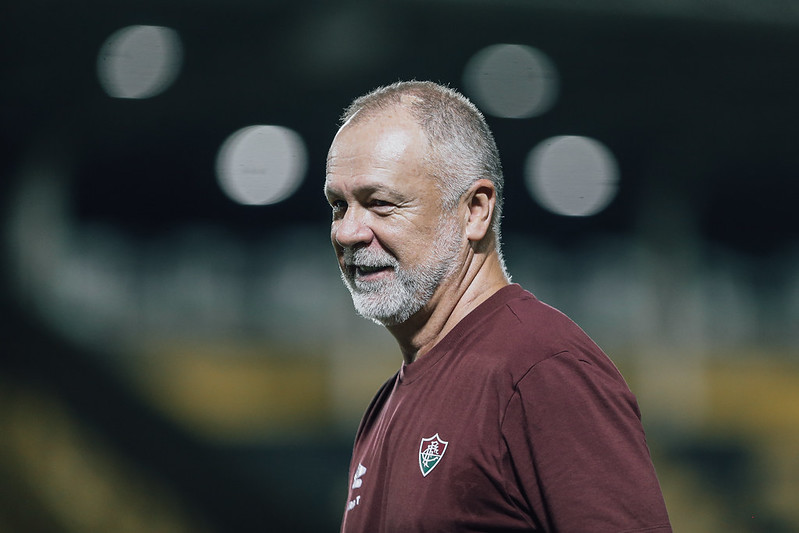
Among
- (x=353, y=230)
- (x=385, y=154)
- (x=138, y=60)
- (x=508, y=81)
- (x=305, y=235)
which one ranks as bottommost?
(x=305, y=235)

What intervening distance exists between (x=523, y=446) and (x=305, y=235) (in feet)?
9.16

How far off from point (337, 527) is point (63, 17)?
2.40 meters

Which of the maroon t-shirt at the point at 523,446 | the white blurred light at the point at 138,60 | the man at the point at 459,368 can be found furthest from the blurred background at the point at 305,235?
the maroon t-shirt at the point at 523,446

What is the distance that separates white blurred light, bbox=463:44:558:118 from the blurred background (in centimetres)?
1

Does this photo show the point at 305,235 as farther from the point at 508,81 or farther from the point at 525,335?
the point at 525,335

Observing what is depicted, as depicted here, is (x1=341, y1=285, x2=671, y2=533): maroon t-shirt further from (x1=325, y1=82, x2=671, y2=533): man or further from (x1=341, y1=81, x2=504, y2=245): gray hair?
(x1=341, y1=81, x2=504, y2=245): gray hair

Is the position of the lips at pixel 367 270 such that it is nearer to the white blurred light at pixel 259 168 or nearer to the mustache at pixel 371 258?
the mustache at pixel 371 258

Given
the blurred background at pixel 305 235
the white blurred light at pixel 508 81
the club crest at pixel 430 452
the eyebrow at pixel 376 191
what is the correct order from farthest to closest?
1. the white blurred light at pixel 508 81
2. the blurred background at pixel 305 235
3. the eyebrow at pixel 376 191
4. the club crest at pixel 430 452

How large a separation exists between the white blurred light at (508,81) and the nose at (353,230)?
8.63 feet

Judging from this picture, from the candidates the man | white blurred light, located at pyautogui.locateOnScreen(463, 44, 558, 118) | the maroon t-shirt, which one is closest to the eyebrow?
the man

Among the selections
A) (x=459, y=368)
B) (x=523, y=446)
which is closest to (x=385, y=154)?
(x=459, y=368)

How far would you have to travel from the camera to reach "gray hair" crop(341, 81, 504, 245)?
114 centimetres

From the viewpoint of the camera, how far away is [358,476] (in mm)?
1171

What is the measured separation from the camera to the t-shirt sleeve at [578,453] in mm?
864
